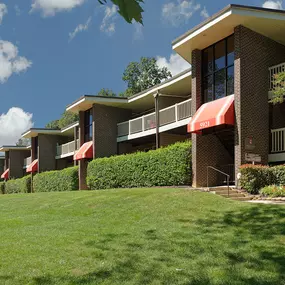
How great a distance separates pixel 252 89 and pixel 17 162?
127ft

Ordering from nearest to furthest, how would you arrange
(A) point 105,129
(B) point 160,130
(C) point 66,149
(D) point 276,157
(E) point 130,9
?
(E) point 130,9 < (D) point 276,157 < (B) point 160,130 < (A) point 105,129 < (C) point 66,149

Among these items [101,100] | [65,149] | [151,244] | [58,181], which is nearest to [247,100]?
[151,244]

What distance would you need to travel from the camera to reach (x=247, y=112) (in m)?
16.4

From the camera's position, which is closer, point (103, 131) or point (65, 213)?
point (65, 213)

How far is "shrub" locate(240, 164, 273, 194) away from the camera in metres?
14.6

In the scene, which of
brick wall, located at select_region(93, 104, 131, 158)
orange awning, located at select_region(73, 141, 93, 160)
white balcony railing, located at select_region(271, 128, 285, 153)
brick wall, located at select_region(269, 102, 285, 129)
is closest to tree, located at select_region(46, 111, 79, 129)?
orange awning, located at select_region(73, 141, 93, 160)

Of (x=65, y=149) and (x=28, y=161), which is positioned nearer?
(x=65, y=149)

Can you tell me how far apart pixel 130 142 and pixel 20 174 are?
79.1 feet

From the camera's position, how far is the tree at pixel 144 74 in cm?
5388

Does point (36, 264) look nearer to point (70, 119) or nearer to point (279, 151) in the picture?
point (279, 151)

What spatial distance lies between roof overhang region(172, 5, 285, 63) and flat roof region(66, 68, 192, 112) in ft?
11.4

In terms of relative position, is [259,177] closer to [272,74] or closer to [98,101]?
[272,74]

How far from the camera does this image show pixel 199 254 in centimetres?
668

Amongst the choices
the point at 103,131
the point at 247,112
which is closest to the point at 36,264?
the point at 247,112
